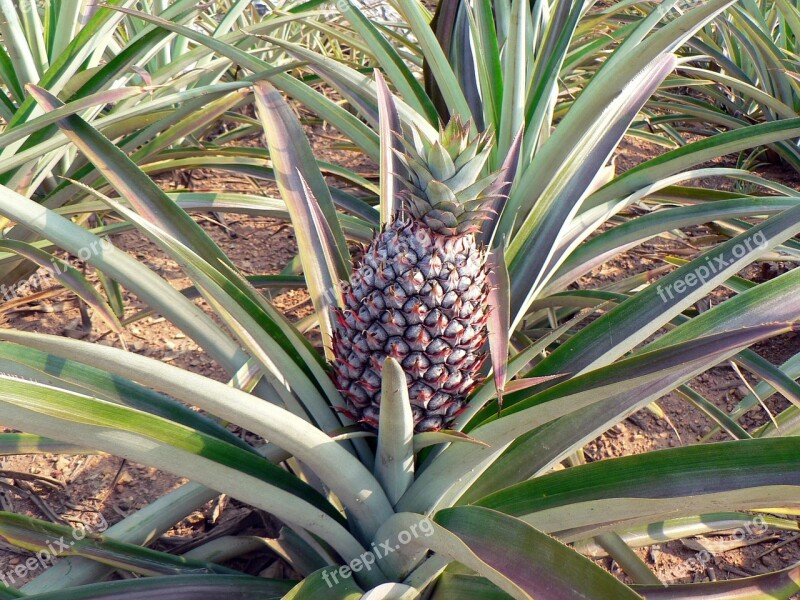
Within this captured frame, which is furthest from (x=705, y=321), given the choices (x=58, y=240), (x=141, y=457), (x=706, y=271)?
(x=58, y=240)

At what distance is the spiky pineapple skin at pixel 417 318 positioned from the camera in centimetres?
101

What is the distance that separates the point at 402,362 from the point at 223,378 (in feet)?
3.72

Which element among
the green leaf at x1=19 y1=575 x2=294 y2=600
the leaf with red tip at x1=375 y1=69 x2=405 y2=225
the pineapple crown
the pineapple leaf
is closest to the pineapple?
the pineapple crown

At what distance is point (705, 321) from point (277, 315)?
0.70m

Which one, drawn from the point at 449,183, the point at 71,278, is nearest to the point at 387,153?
the point at 449,183

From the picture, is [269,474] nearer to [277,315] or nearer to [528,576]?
[277,315]

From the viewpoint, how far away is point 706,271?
3.46 feet

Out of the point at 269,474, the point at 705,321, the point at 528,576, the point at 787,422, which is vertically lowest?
the point at 787,422

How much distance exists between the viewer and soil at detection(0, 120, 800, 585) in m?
A: 1.60

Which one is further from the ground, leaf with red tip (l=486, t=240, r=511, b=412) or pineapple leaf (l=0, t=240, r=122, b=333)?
pineapple leaf (l=0, t=240, r=122, b=333)

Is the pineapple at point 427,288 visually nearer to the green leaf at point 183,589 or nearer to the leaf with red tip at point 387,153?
the leaf with red tip at point 387,153

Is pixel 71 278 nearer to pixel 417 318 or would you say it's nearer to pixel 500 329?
pixel 417 318

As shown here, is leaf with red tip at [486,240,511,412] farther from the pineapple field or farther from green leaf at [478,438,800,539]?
green leaf at [478,438,800,539]

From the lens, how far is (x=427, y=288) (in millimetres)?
1006
